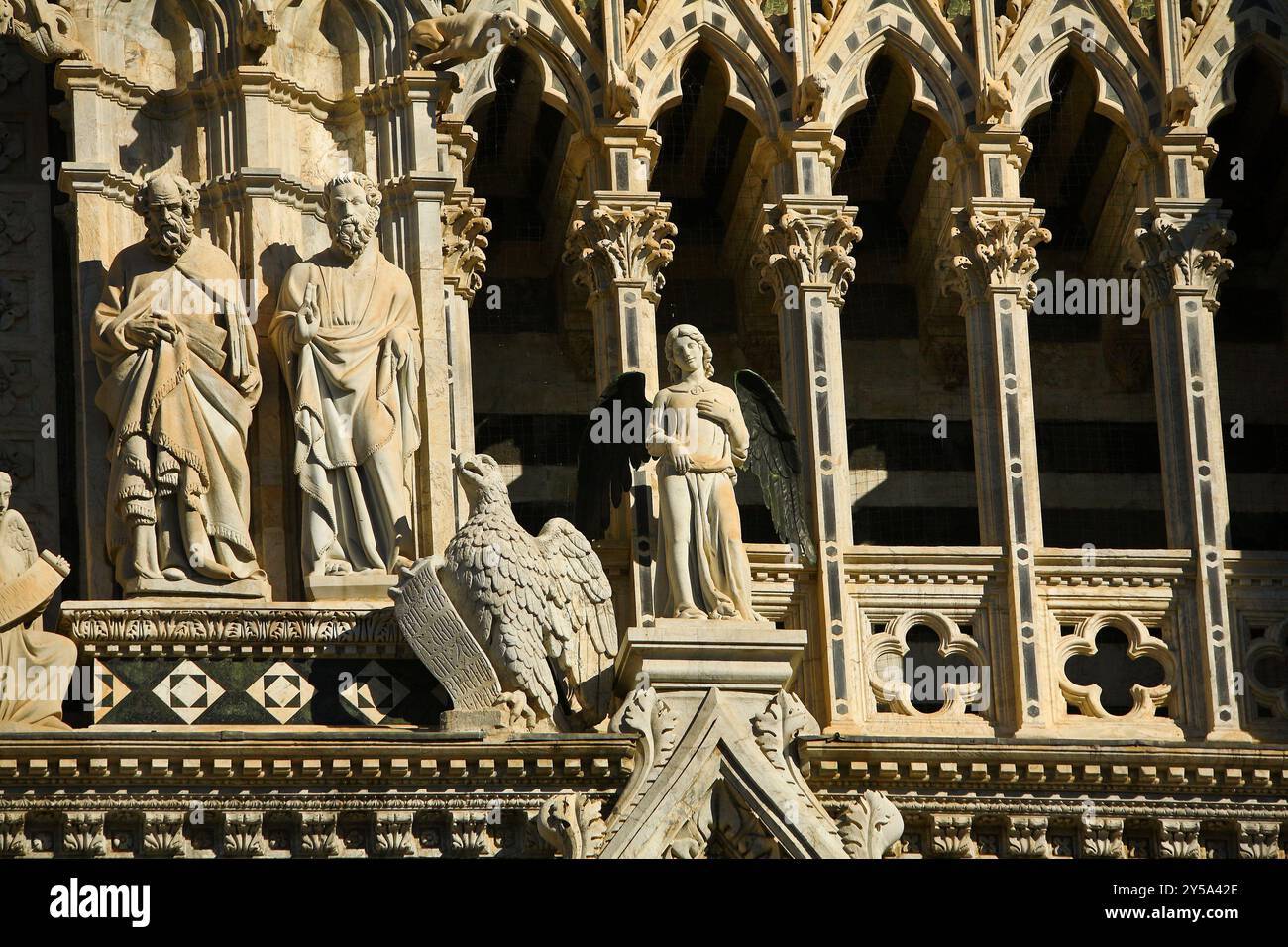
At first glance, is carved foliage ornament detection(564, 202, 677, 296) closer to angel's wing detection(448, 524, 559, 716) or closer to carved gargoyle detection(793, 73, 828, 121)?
carved gargoyle detection(793, 73, 828, 121)

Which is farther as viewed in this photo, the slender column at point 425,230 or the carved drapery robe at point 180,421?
the slender column at point 425,230

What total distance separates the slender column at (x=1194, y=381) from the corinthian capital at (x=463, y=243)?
4858 mm

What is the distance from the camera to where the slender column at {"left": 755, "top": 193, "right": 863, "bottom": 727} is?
98.3ft

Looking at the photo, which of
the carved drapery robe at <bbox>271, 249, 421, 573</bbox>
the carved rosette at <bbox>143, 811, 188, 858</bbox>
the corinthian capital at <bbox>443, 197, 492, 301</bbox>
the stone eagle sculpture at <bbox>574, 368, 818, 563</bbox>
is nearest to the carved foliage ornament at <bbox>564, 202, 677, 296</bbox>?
the corinthian capital at <bbox>443, 197, 492, 301</bbox>

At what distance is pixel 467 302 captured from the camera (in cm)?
3131

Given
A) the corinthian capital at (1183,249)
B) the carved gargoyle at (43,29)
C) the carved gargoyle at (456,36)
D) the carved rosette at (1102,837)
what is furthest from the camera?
the corinthian capital at (1183,249)

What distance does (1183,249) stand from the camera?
31594mm

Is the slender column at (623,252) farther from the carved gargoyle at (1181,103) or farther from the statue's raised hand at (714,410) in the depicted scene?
the carved gargoyle at (1181,103)

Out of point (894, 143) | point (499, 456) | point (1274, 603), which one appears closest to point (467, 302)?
point (499, 456)

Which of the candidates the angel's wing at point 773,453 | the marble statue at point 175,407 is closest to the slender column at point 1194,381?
the angel's wing at point 773,453

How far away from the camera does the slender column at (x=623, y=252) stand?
3088cm

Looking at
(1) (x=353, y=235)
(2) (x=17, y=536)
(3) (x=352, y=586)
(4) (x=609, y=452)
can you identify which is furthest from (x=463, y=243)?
(2) (x=17, y=536)

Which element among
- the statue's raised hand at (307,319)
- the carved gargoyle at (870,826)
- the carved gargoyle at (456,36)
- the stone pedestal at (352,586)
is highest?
the carved gargoyle at (456,36)

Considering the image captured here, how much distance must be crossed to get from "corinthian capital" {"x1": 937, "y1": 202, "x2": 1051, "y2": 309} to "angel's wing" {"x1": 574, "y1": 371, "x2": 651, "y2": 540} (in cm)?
299
